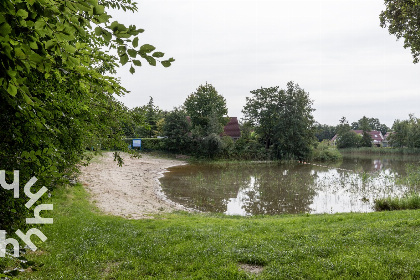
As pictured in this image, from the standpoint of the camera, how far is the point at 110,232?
306 inches

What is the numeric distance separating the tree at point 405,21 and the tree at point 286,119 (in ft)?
101

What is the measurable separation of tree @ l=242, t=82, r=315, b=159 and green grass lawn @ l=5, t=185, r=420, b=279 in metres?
33.2

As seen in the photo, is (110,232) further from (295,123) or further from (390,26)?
(295,123)

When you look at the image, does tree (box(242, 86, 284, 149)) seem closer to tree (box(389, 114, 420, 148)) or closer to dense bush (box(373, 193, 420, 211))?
dense bush (box(373, 193, 420, 211))

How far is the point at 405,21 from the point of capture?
959 cm

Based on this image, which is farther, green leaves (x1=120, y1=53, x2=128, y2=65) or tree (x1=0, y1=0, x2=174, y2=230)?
green leaves (x1=120, y1=53, x2=128, y2=65)

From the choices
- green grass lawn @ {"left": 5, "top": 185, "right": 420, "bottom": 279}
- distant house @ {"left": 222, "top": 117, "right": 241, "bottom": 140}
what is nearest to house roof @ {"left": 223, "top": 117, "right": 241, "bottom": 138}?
distant house @ {"left": 222, "top": 117, "right": 241, "bottom": 140}

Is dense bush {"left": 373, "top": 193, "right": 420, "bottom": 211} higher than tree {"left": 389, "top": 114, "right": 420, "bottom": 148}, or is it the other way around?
tree {"left": 389, "top": 114, "right": 420, "bottom": 148}

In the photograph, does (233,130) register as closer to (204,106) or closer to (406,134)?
(204,106)

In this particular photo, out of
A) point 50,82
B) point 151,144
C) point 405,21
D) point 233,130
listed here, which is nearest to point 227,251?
point 50,82

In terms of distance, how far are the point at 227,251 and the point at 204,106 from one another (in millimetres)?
36522

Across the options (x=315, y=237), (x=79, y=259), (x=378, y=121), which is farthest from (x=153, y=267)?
(x=378, y=121)

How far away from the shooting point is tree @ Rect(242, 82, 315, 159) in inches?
1617

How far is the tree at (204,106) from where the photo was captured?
4147 centimetres
